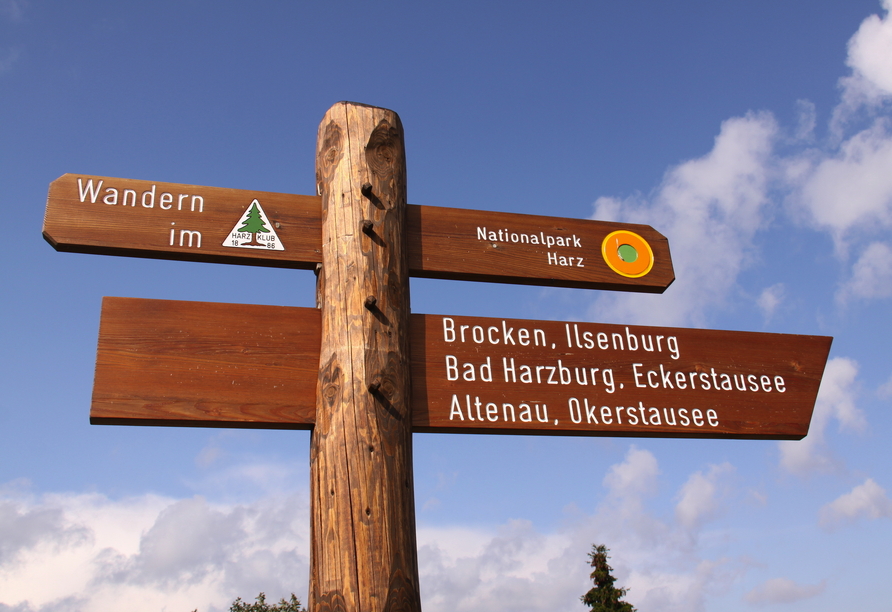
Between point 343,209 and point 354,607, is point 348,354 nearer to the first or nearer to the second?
point 343,209

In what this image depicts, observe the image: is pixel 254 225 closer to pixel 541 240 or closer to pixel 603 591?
pixel 541 240

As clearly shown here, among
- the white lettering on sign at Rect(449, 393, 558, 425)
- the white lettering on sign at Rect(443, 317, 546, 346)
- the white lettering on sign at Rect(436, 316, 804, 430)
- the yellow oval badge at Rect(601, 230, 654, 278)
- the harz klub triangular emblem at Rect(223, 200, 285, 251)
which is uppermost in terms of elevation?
the yellow oval badge at Rect(601, 230, 654, 278)

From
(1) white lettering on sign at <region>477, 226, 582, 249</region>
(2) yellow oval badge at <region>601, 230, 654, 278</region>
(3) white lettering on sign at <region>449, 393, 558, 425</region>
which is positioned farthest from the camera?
(2) yellow oval badge at <region>601, 230, 654, 278</region>

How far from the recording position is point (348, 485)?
8.67ft

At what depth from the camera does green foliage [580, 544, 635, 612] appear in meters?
26.4

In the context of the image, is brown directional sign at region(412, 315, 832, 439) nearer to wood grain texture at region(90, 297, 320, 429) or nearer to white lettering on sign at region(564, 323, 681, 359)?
white lettering on sign at region(564, 323, 681, 359)

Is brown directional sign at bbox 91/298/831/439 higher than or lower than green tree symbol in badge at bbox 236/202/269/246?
lower

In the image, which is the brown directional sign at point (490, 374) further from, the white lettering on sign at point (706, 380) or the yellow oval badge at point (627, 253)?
the yellow oval badge at point (627, 253)

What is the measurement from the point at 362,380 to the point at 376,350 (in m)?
0.15

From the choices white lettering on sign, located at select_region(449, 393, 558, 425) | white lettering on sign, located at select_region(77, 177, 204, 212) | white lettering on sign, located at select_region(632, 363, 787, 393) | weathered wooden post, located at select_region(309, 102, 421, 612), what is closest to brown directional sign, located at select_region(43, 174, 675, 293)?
white lettering on sign, located at select_region(77, 177, 204, 212)

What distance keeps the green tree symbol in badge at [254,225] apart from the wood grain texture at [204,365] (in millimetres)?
367

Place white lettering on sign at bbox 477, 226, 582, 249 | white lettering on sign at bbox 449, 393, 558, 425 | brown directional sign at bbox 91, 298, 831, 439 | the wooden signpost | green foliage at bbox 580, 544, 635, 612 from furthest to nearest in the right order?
green foliage at bbox 580, 544, 635, 612, white lettering on sign at bbox 477, 226, 582, 249, white lettering on sign at bbox 449, 393, 558, 425, brown directional sign at bbox 91, 298, 831, 439, the wooden signpost

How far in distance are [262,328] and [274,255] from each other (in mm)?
397

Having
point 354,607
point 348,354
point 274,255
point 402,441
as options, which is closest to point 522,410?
point 402,441
